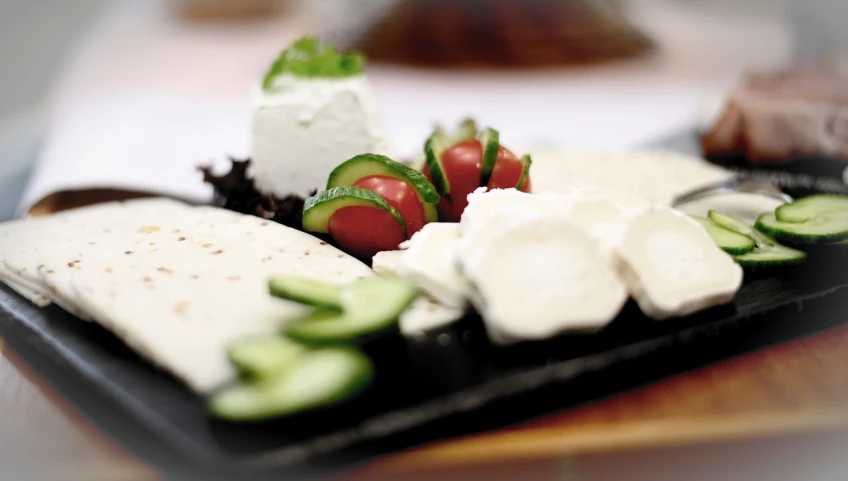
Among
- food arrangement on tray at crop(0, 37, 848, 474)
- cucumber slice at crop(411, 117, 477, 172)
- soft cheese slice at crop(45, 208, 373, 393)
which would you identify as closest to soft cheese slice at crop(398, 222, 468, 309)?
food arrangement on tray at crop(0, 37, 848, 474)

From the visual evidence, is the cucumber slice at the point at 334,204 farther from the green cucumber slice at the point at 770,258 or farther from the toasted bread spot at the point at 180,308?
the green cucumber slice at the point at 770,258

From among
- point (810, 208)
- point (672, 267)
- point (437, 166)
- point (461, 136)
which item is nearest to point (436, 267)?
point (672, 267)

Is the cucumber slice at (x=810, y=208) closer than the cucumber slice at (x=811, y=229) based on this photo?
No

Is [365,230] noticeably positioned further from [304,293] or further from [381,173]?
[304,293]

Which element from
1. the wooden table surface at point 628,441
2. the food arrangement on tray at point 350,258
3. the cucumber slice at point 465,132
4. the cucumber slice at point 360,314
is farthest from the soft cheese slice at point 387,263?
the cucumber slice at point 465,132

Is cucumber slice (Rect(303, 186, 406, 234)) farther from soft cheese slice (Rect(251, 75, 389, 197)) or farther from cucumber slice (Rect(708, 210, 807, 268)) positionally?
cucumber slice (Rect(708, 210, 807, 268))

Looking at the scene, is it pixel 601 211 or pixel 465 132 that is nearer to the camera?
pixel 601 211
